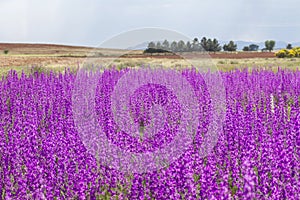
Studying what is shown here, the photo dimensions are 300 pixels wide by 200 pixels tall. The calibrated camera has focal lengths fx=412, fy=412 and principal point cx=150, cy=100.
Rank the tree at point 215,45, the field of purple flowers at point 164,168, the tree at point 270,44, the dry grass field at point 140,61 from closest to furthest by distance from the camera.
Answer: the field of purple flowers at point 164,168 → the dry grass field at point 140,61 → the tree at point 215,45 → the tree at point 270,44

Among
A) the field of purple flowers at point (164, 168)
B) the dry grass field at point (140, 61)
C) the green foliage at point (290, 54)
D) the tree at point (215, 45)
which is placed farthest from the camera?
the tree at point (215, 45)

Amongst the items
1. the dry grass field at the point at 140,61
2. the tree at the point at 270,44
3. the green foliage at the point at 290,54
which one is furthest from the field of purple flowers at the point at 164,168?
the tree at the point at 270,44

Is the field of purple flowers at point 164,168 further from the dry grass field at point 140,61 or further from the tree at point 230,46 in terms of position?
the tree at point 230,46

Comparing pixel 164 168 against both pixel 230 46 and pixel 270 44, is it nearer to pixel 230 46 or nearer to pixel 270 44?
pixel 230 46

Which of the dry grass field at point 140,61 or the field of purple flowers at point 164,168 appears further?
the dry grass field at point 140,61

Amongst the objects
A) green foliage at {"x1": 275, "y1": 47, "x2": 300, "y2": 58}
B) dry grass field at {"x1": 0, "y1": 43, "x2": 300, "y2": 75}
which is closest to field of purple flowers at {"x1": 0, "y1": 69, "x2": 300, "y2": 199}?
dry grass field at {"x1": 0, "y1": 43, "x2": 300, "y2": 75}

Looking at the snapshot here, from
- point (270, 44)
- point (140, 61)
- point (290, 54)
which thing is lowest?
point (140, 61)

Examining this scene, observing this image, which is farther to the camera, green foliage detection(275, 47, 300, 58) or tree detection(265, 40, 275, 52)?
tree detection(265, 40, 275, 52)

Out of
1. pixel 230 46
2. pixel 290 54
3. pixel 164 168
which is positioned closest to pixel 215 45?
pixel 230 46

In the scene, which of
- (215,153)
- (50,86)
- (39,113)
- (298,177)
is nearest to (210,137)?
(215,153)

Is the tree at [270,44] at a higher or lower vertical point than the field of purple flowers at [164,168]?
higher

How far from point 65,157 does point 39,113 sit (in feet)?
8.21

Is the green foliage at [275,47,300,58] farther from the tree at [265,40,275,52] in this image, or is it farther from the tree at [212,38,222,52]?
the tree at [265,40,275,52]

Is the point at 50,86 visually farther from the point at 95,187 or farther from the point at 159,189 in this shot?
the point at 159,189
